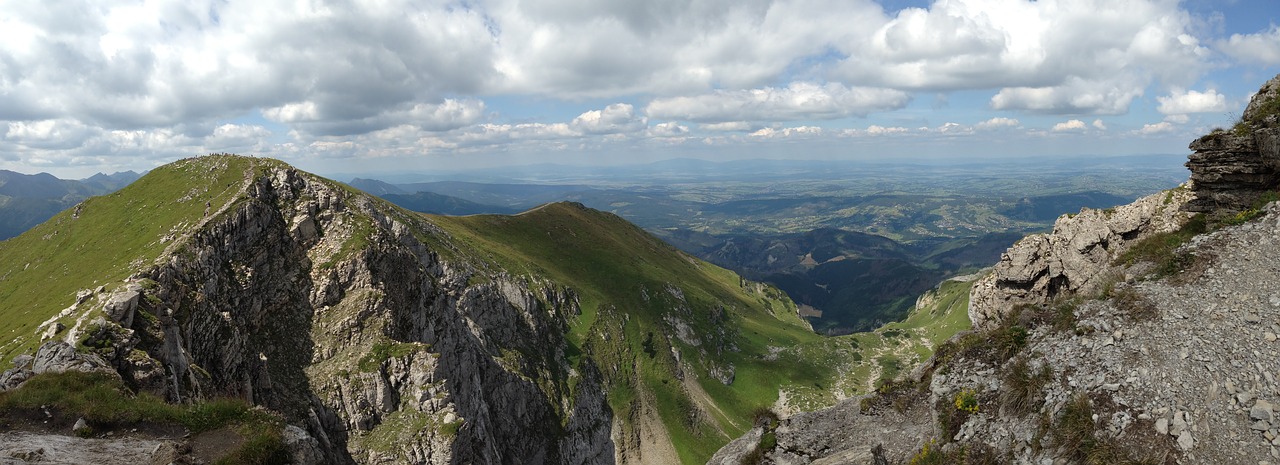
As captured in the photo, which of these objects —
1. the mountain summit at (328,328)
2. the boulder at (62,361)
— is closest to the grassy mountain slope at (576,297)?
the mountain summit at (328,328)

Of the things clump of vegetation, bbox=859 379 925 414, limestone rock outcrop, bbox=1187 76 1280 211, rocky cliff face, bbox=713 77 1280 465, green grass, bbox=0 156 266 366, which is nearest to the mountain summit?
green grass, bbox=0 156 266 366

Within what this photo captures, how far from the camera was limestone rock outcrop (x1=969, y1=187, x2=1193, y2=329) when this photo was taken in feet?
115

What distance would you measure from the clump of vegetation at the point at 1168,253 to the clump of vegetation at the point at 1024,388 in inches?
308

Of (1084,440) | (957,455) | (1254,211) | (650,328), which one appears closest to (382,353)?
(957,455)

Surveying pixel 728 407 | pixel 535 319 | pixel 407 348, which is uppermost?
pixel 407 348

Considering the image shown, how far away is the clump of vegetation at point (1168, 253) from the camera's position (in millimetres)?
20647

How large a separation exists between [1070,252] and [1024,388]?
30.4m

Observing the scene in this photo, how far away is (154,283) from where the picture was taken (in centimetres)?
4344

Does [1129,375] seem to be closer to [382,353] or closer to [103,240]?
[382,353]

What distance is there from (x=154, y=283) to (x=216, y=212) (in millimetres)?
17765

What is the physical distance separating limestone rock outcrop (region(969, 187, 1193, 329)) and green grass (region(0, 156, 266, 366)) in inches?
2999

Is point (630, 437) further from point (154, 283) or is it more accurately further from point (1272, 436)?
point (1272, 436)

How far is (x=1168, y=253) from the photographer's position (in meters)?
21.9

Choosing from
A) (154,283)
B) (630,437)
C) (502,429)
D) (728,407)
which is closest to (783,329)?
(728,407)
